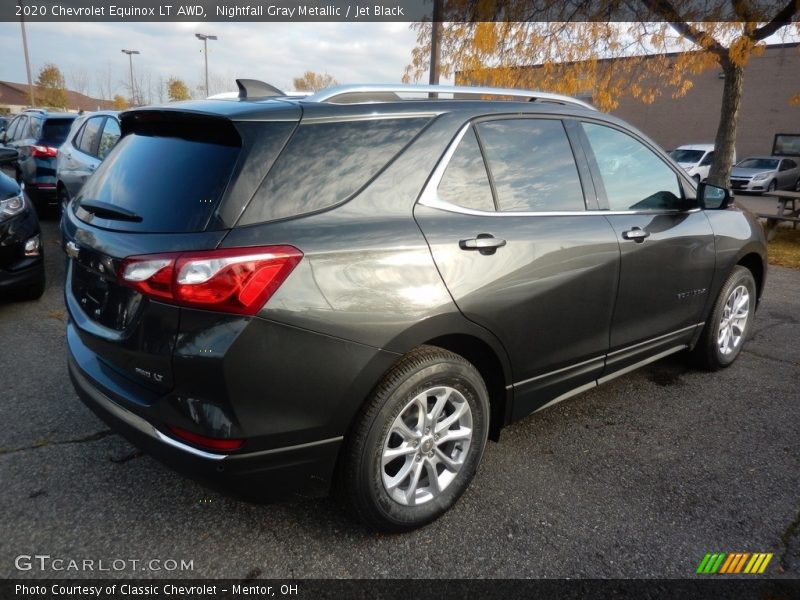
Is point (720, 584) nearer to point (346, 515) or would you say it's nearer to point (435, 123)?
point (346, 515)

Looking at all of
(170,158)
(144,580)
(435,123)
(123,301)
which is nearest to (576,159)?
(435,123)

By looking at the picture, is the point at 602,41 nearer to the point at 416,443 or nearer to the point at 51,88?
the point at 416,443

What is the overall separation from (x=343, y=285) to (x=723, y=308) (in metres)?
3.11

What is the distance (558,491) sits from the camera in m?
2.75

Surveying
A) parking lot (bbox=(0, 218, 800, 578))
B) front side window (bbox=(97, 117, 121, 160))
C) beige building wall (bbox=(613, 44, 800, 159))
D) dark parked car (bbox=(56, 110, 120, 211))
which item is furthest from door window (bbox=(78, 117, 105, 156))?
beige building wall (bbox=(613, 44, 800, 159))

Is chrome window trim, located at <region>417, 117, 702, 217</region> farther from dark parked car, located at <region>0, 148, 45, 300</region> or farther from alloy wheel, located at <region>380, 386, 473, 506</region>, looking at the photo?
dark parked car, located at <region>0, 148, 45, 300</region>

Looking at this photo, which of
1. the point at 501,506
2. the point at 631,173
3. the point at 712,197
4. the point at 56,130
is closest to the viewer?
the point at 501,506

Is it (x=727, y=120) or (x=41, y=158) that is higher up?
(x=727, y=120)

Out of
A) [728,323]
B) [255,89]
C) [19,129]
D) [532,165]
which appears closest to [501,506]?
[532,165]

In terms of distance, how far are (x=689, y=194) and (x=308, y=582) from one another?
3.13 m

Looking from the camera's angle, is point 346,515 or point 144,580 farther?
point 346,515

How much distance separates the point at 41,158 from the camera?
9078 millimetres

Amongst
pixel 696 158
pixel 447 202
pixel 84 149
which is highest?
pixel 447 202

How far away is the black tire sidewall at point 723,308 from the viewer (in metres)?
3.98
